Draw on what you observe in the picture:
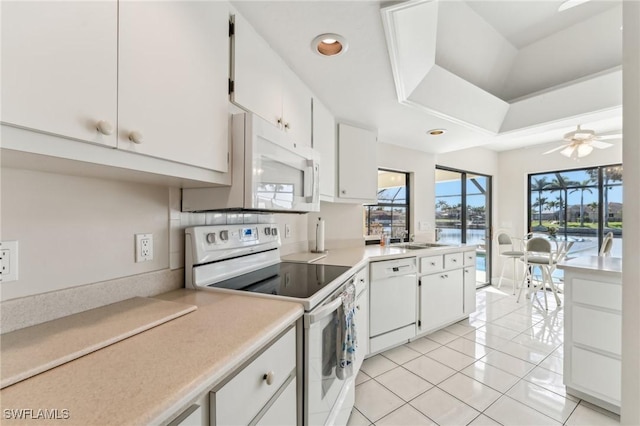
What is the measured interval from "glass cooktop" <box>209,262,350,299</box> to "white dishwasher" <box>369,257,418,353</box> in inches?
27.1

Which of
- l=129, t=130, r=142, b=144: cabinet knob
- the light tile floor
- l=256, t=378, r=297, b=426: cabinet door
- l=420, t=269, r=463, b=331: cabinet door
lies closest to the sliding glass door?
l=420, t=269, r=463, b=331: cabinet door


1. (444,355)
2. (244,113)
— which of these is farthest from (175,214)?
(444,355)

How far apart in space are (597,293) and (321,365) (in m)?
1.84

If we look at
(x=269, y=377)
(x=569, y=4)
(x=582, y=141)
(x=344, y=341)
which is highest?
(x=569, y=4)

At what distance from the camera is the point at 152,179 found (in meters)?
1.04

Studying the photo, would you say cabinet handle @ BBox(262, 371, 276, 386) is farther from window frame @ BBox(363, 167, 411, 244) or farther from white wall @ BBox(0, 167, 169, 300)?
window frame @ BBox(363, 167, 411, 244)

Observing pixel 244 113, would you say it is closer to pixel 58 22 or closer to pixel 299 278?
pixel 58 22

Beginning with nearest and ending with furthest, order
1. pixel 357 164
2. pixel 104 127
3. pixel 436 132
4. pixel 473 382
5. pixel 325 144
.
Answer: pixel 104 127
pixel 473 382
pixel 325 144
pixel 357 164
pixel 436 132

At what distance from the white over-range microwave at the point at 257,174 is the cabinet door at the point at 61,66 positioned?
0.50 meters

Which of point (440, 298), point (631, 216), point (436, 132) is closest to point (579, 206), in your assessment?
point (436, 132)

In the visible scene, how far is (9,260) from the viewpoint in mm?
765

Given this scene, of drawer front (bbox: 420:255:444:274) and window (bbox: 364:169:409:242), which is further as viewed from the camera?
window (bbox: 364:169:409:242)

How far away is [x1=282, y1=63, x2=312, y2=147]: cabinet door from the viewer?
5.31ft

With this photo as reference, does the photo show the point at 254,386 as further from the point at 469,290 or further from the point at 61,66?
the point at 469,290
